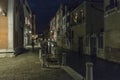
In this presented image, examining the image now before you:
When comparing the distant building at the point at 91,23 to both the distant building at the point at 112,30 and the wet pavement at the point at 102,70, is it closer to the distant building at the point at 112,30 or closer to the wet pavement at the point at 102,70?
the distant building at the point at 112,30

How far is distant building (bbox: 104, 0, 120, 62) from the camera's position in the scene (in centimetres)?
2736

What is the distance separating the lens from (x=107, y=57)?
3081 centimetres

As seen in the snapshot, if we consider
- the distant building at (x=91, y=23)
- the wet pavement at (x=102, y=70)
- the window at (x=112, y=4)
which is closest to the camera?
the wet pavement at (x=102, y=70)

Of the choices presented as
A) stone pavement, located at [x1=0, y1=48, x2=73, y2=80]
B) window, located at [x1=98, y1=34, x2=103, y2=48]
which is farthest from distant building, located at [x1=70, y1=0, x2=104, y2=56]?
stone pavement, located at [x1=0, y1=48, x2=73, y2=80]

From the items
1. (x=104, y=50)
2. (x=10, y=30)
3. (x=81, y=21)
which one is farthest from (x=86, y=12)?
(x=10, y=30)

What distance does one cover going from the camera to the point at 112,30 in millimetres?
29328

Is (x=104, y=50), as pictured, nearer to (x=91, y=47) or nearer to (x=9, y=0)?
(x=91, y=47)

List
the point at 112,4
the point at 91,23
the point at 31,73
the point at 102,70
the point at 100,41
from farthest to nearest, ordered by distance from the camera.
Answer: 1. the point at 91,23
2. the point at 100,41
3. the point at 112,4
4. the point at 102,70
5. the point at 31,73

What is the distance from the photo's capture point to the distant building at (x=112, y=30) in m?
27.4

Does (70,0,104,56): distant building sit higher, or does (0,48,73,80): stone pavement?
(70,0,104,56): distant building

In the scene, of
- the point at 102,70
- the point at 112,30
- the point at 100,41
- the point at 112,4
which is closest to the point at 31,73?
the point at 102,70

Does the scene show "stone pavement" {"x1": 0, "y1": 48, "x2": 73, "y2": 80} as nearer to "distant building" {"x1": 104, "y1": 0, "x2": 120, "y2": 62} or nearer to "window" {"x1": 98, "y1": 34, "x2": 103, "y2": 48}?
"distant building" {"x1": 104, "y1": 0, "x2": 120, "y2": 62}

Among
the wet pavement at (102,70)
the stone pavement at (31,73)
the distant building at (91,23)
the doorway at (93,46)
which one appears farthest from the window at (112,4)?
the stone pavement at (31,73)

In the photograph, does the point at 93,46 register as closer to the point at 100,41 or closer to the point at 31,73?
the point at 100,41
